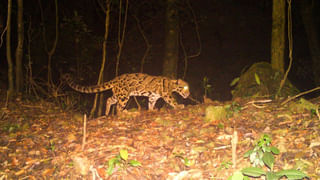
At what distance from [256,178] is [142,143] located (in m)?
2.09

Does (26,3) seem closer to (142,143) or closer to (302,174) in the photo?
(142,143)

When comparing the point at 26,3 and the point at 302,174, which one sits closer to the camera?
the point at 302,174

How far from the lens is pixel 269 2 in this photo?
1481cm

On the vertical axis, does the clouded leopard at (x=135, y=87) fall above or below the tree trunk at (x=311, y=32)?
below

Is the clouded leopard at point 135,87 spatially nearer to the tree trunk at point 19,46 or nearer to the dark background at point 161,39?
the tree trunk at point 19,46

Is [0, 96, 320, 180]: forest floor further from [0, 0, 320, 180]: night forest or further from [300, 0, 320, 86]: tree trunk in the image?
[300, 0, 320, 86]: tree trunk

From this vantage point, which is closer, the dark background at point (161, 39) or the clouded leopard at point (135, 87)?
the clouded leopard at point (135, 87)

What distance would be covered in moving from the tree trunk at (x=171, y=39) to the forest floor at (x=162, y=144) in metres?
4.17

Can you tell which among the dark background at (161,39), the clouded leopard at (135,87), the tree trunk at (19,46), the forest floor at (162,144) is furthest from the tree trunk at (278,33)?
the tree trunk at (19,46)

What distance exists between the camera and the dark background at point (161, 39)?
12.8 meters

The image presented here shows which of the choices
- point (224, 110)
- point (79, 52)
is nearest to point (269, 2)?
point (79, 52)

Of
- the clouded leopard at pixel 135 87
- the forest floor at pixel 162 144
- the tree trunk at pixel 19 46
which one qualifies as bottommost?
the forest floor at pixel 162 144

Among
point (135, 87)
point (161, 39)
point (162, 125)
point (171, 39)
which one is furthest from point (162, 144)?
point (161, 39)

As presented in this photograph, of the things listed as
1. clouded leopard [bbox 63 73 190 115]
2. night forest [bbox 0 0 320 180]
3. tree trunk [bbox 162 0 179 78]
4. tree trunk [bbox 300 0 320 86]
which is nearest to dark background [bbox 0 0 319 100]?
night forest [bbox 0 0 320 180]
